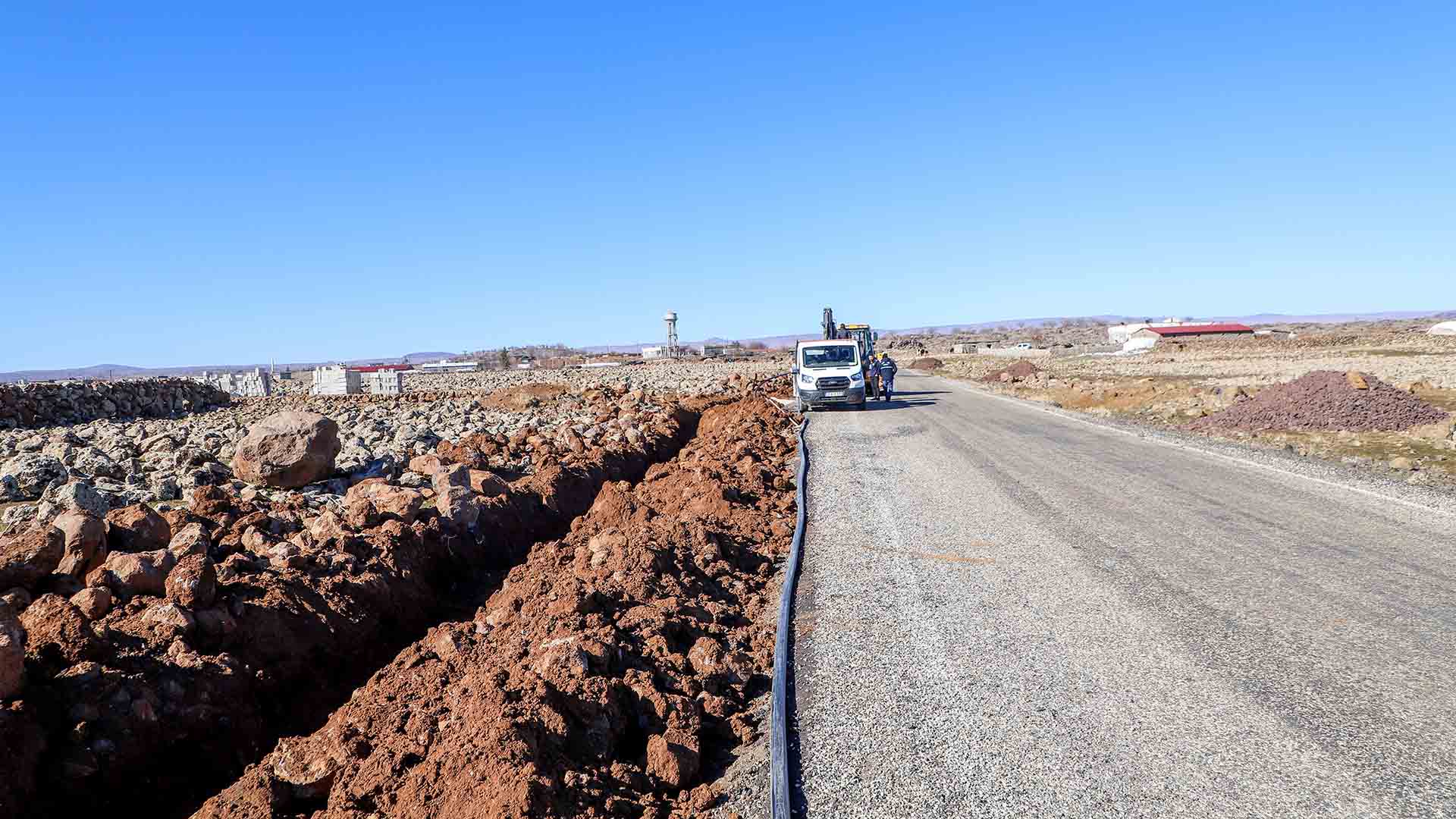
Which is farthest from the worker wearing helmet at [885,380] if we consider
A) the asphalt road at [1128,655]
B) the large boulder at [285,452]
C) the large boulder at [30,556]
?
the large boulder at [30,556]

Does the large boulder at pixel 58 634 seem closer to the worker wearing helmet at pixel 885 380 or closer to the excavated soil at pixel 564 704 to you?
Result: the excavated soil at pixel 564 704

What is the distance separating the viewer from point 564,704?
4.77m

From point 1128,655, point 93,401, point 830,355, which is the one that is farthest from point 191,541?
point 93,401

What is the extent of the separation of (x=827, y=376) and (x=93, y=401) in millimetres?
26149

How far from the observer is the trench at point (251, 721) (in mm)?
4602

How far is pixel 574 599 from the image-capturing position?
626cm

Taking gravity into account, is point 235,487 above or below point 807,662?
above

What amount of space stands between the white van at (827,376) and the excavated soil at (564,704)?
17.3 metres

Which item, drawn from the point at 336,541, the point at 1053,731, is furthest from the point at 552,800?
the point at 336,541

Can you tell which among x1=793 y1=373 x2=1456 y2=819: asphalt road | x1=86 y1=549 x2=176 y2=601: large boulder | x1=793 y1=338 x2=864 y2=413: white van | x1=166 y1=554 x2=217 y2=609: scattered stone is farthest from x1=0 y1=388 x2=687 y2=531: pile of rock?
x1=793 y1=373 x2=1456 y2=819: asphalt road

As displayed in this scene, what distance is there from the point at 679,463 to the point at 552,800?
11312 millimetres

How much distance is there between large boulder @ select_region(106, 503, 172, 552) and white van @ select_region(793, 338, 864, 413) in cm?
1922

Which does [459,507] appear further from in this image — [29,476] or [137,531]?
[29,476]

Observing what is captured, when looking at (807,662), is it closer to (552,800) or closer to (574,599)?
(574,599)
